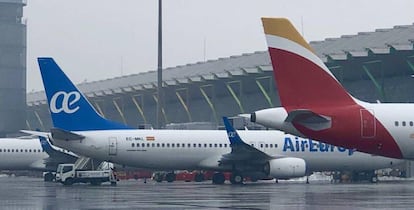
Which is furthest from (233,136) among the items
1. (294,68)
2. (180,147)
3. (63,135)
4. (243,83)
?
(243,83)

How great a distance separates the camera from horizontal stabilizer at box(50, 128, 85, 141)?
46.1 meters

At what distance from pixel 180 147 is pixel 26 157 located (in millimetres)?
16657

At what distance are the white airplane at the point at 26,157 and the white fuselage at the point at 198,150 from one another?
41.5 ft

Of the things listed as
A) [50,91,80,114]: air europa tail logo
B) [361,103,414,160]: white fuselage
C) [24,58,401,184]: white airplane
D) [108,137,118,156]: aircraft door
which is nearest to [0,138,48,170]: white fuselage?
[24,58,401,184]: white airplane

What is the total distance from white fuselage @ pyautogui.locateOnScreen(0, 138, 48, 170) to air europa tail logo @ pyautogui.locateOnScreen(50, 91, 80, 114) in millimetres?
15636

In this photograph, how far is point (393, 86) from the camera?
224ft

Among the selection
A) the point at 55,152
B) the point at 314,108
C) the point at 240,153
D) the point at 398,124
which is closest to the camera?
the point at 314,108

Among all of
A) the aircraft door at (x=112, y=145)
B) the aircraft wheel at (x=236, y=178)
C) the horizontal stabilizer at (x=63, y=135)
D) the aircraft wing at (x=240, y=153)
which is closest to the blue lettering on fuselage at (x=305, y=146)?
the aircraft wing at (x=240, y=153)

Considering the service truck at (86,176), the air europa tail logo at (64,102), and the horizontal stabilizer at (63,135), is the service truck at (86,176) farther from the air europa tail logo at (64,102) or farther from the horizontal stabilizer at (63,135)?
the air europa tail logo at (64,102)

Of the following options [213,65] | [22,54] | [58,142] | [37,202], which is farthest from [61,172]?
[22,54]

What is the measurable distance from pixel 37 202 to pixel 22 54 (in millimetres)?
92049

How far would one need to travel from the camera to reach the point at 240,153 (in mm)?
49562

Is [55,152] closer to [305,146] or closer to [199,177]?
[199,177]

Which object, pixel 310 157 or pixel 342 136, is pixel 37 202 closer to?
pixel 342 136
